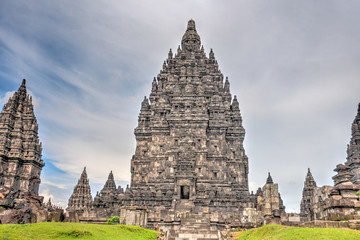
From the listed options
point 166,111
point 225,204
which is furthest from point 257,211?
point 166,111

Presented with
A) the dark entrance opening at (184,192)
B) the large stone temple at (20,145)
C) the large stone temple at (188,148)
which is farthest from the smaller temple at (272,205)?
the large stone temple at (20,145)

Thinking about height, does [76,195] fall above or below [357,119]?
below

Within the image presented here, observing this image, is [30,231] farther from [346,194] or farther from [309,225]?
[346,194]

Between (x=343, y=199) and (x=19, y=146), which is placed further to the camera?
(x=19, y=146)

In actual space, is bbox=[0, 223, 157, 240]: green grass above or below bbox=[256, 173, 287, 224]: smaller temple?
below

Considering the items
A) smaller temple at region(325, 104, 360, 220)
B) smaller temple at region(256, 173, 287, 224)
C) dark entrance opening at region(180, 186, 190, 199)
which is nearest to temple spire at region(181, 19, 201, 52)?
dark entrance opening at region(180, 186, 190, 199)

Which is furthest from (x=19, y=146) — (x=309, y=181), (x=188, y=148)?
(x=309, y=181)

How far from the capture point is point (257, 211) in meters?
25.3

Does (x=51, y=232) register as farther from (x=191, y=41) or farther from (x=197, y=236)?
(x=191, y=41)

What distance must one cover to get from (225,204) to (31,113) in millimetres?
35519

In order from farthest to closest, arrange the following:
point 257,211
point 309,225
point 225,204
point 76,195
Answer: point 76,195, point 225,204, point 257,211, point 309,225

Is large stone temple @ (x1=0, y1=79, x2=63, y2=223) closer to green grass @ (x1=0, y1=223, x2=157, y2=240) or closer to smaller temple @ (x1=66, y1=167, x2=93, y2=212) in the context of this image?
smaller temple @ (x1=66, y1=167, x2=93, y2=212)

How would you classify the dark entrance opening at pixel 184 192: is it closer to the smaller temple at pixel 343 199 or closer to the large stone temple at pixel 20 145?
the large stone temple at pixel 20 145

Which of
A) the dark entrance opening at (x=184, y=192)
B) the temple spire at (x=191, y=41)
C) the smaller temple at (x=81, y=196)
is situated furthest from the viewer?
the smaller temple at (x=81, y=196)
